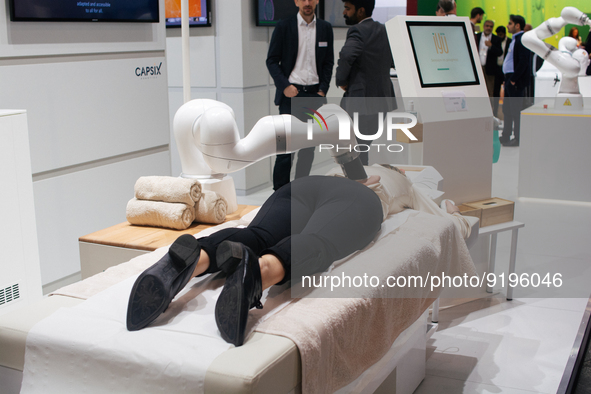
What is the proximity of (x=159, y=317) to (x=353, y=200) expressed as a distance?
0.67 meters

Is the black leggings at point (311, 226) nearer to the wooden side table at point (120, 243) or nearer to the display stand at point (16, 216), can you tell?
the wooden side table at point (120, 243)

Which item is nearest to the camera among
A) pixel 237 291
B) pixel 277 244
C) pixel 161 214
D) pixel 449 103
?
pixel 237 291

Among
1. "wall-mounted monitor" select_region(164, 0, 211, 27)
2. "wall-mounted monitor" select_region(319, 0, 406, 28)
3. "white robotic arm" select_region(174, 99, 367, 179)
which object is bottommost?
"white robotic arm" select_region(174, 99, 367, 179)

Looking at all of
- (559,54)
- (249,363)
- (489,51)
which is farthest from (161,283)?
(489,51)

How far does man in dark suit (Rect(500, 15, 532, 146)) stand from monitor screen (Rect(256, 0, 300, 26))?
295cm

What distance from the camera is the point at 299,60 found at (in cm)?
386

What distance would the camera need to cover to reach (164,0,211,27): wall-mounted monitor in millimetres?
4094

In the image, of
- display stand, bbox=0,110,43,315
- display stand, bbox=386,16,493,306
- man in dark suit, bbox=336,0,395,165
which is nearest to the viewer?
display stand, bbox=0,110,43,315

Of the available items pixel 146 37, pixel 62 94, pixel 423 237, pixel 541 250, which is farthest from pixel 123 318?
pixel 541 250

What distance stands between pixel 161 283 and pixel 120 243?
0.66 metres

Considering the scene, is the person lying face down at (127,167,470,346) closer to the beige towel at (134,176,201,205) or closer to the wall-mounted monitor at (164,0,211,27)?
the beige towel at (134,176,201,205)

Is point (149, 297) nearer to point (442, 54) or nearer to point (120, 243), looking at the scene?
point (120, 243)

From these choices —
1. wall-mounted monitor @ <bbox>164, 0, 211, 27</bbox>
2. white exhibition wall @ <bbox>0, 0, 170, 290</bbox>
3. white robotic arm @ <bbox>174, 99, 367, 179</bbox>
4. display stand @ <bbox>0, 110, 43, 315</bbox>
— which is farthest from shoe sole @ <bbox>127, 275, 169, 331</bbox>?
wall-mounted monitor @ <bbox>164, 0, 211, 27</bbox>

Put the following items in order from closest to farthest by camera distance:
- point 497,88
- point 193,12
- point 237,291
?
point 237,291 → point 193,12 → point 497,88
